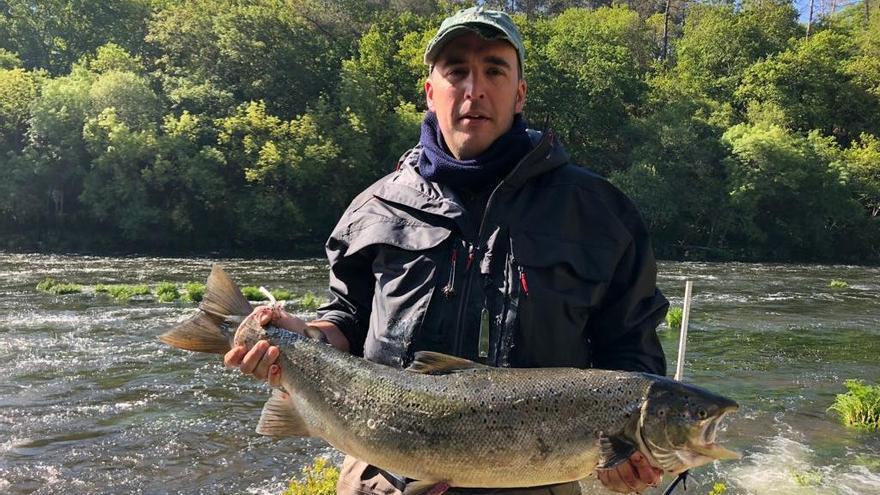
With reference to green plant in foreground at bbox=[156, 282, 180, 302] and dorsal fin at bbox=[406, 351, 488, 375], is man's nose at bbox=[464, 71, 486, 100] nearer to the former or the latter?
dorsal fin at bbox=[406, 351, 488, 375]

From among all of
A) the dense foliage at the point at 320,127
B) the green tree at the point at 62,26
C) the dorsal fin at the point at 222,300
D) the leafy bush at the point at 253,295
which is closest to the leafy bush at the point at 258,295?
the leafy bush at the point at 253,295

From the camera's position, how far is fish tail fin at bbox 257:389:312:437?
10.2 feet

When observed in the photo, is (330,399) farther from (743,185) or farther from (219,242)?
(743,185)

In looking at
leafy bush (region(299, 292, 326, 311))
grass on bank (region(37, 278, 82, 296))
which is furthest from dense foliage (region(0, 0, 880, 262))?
leafy bush (region(299, 292, 326, 311))

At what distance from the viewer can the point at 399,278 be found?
2.86m

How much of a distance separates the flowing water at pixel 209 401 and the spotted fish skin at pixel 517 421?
5.98 meters

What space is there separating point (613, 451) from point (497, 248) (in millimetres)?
876

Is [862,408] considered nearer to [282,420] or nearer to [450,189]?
[450,189]

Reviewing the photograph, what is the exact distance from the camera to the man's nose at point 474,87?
284cm

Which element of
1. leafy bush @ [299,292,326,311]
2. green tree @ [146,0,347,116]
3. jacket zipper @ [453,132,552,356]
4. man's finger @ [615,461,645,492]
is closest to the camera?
man's finger @ [615,461,645,492]

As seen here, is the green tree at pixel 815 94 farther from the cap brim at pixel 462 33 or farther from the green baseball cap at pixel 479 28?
the cap brim at pixel 462 33

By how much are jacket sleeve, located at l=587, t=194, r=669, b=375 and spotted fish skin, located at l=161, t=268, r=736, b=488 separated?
186mm

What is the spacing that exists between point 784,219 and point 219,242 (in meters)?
37.5

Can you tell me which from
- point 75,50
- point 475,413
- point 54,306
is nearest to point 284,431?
point 475,413
